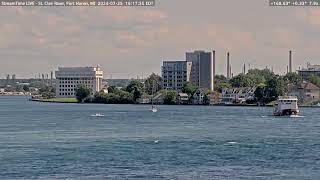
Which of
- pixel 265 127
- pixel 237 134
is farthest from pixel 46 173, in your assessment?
pixel 265 127

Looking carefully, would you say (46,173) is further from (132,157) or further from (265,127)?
(265,127)

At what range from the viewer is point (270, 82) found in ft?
505

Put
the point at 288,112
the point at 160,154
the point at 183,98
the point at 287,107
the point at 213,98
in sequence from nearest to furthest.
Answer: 1. the point at 160,154
2. the point at 288,112
3. the point at 287,107
4. the point at 213,98
5. the point at 183,98

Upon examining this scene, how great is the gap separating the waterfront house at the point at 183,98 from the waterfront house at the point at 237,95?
7.82m

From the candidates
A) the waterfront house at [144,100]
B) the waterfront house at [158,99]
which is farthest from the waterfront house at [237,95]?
the waterfront house at [144,100]

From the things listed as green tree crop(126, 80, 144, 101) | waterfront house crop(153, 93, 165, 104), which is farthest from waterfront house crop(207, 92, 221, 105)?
green tree crop(126, 80, 144, 101)

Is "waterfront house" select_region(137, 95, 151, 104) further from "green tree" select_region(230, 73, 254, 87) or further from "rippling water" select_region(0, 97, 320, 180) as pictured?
"rippling water" select_region(0, 97, 320, 180)

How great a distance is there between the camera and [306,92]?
155875 mm

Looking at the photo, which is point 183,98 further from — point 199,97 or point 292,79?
point 292,79

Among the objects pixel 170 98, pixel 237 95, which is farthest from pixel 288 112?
pixel 170 98

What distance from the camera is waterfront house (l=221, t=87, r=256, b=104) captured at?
16688cm

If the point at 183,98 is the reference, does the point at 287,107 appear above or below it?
below

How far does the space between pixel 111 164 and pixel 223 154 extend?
25.7 feet

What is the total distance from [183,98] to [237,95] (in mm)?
12279
